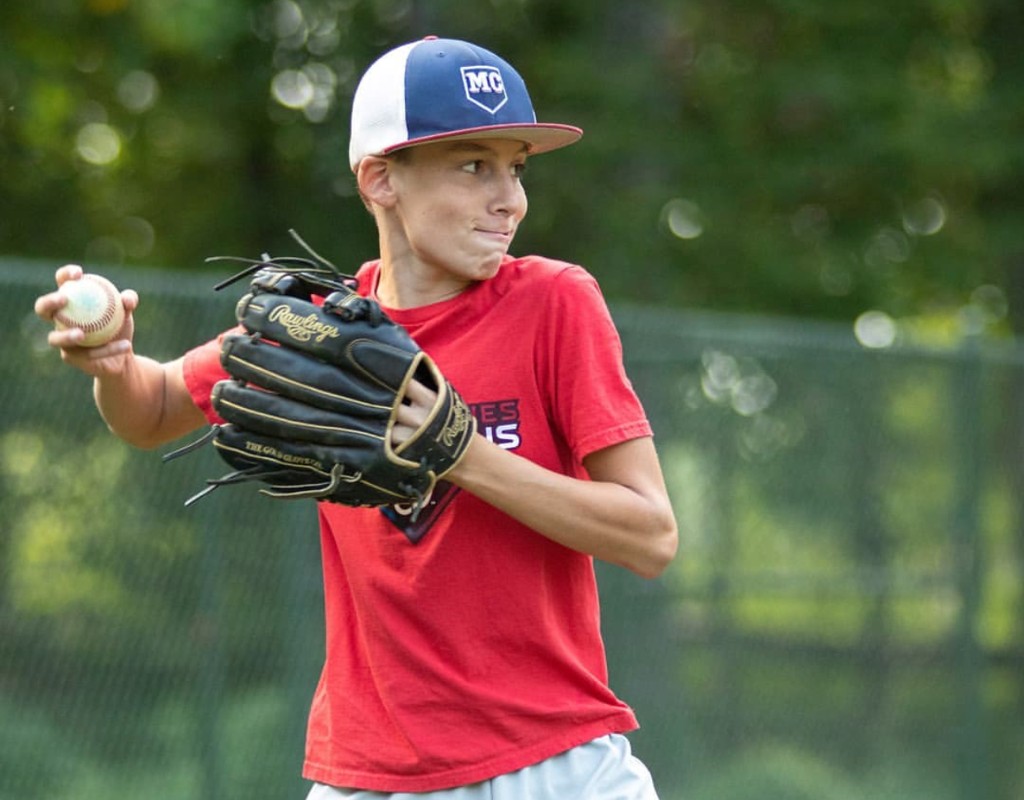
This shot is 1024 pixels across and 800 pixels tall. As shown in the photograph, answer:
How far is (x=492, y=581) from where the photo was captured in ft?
10.7

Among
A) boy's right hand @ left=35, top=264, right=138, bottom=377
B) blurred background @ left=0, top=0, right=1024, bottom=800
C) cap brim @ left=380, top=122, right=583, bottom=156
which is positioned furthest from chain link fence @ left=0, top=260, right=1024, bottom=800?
cap brim @ left=380, top=122, right=583, bottom=156

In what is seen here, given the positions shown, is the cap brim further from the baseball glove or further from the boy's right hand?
the boy's right hand

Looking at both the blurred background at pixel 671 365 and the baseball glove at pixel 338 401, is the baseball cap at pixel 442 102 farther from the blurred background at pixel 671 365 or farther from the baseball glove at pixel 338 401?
the blurred background at pixel 671 365

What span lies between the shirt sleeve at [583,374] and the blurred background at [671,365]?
376 cm

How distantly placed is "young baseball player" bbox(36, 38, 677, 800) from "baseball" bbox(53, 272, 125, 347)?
31 millimetres

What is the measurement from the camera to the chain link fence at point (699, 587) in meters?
6.63

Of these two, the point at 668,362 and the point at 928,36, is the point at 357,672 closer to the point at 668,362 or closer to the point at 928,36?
the point at 668,362

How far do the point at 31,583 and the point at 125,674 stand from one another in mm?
545

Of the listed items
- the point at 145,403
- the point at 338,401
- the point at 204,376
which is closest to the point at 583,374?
the point at 338,401

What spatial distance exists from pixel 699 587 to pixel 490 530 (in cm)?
586

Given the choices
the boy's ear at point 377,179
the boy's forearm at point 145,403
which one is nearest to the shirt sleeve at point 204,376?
the boy's forearm at point 145,403

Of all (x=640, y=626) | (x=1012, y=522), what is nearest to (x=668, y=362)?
(x=640, y=626)

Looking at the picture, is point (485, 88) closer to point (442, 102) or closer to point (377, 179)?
point (442, 102)

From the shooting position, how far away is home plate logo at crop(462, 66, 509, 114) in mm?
3312
